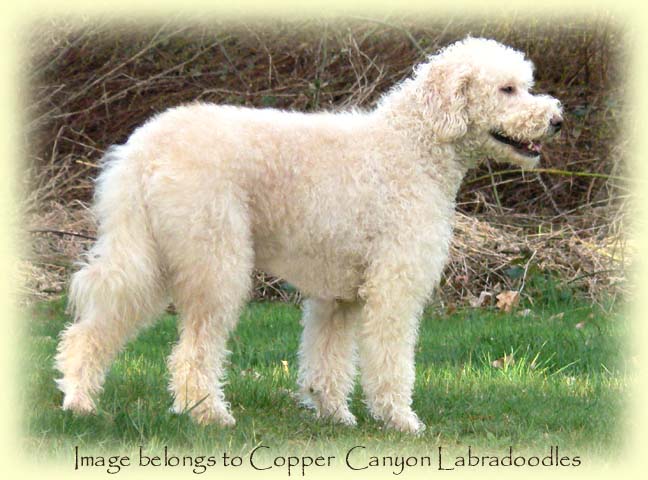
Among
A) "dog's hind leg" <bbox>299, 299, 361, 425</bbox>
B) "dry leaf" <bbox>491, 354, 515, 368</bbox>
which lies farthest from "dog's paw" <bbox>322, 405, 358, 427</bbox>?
"dry leaf" <bbox>491, 354, 515, 368</bbox>

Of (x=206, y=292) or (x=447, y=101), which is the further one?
(x=447, y=101)

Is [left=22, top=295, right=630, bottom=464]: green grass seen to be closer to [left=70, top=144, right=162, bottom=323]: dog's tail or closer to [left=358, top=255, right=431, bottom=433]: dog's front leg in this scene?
[left=358, top=255, right=431, bottom=433]: dog's front leg

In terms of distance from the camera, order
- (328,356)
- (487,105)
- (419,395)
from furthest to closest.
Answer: (419,395) < (328,356) < (487,105)

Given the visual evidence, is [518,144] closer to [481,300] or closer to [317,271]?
[317,271]

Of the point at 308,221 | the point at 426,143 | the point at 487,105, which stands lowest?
the point at 308,221

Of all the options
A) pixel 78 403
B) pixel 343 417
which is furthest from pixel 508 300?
pixel 78 403

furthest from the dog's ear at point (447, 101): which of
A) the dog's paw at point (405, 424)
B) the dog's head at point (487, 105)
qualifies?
the dog's paw at point (405, 424)

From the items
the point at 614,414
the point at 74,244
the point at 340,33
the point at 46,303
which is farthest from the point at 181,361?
the point at 340,33
